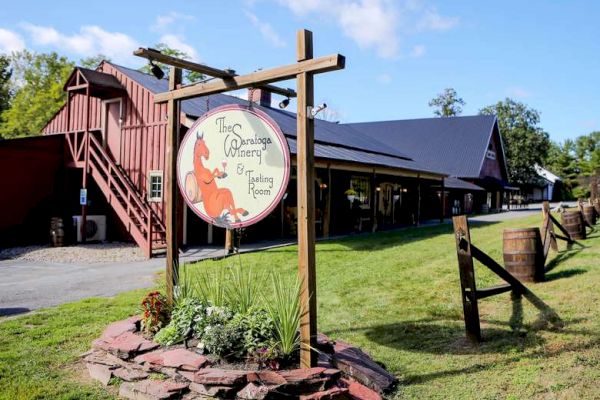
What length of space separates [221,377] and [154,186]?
13.2m

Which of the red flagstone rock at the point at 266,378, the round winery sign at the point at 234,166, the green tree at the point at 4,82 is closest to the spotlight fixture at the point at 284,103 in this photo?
the round winery sign at the point at 234,166

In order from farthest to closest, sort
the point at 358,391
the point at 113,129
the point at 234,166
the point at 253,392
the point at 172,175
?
1. the point at 113,129
2. the point at 172,175
3. the point at 234,166
4. the point at 358,391
5. the point at 253,392

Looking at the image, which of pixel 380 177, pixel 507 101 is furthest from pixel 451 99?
pixel 380 177

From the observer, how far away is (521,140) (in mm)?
47156

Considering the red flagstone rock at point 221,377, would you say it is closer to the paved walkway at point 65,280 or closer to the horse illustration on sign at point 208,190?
the horse illustration on sign at point 208,190

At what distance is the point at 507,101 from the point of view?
48438 millimetres

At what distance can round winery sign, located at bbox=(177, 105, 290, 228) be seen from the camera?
4.39 meters

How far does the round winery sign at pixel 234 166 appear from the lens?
439 cm

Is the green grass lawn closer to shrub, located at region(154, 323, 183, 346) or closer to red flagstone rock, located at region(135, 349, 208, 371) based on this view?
red flagstone rock, located at region(135, 349, 208, 371)

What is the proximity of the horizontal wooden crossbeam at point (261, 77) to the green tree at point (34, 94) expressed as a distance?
124ft

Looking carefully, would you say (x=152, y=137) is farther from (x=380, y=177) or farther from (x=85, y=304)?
(x=380, y=177)

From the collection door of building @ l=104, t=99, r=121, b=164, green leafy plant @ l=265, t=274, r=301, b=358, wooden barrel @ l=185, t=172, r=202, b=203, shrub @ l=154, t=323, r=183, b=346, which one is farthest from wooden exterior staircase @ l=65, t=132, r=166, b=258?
green leafy plant @ l=265, t=274, r=301, b=358

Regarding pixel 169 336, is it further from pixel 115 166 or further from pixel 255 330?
pixel 115 166

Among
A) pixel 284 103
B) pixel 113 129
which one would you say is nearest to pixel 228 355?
pixel 284 103
